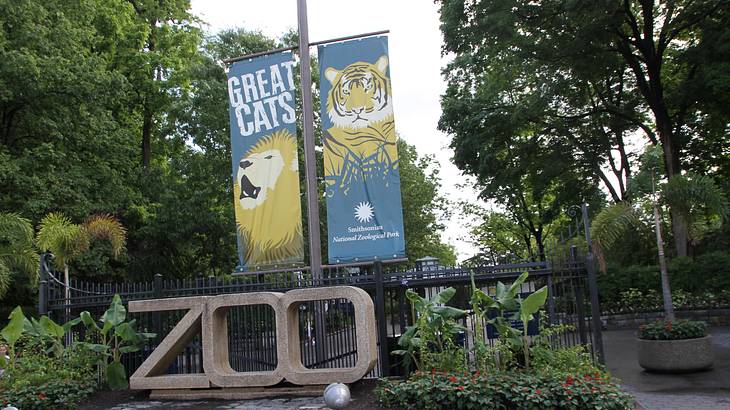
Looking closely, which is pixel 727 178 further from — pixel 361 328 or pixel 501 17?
pixel 361 328

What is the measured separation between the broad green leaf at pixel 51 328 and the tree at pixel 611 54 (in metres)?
16.3

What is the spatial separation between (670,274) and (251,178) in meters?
15.9

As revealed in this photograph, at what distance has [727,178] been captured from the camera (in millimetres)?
24078

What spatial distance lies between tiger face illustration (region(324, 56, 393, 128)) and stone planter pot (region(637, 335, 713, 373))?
6.27 m

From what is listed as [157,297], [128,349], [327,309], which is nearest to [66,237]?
[157,297]

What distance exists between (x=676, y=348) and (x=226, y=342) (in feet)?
25.2

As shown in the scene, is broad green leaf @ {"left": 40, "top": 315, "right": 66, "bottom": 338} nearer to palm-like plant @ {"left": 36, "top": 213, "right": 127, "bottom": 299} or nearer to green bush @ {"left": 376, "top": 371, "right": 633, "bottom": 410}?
palm-like plant @ {"left": 36, "top": 213, "right": 127, "bottom": 299}

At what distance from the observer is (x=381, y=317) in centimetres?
937

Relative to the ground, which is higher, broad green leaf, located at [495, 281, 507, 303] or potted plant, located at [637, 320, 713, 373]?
broad green leaf, located at [495, 281, 507, 303]

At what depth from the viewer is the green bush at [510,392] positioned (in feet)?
23.2

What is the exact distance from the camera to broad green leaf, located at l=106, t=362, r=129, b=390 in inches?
393

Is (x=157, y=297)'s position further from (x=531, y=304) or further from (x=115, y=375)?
(x=531, y=304)

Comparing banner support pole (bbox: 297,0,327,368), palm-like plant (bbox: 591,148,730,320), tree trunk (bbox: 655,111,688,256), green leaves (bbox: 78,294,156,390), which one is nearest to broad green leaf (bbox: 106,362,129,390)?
green leaves (bbox: 78,294,156,390)

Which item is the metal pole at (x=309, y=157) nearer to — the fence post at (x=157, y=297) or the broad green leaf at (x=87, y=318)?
the fence post at (x=157, y=297)
